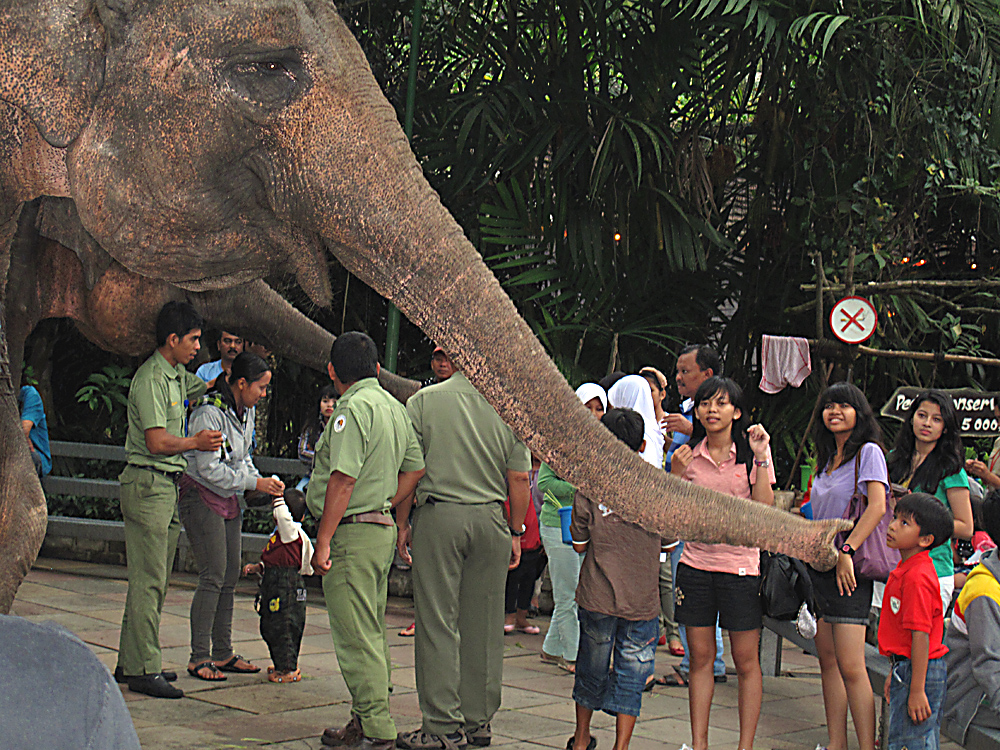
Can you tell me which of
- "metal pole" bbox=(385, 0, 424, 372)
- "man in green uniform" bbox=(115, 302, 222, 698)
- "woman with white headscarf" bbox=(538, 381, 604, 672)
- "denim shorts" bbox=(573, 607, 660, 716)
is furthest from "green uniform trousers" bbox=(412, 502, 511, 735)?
"metal pole" bbox=(385, 0, 424, 372)

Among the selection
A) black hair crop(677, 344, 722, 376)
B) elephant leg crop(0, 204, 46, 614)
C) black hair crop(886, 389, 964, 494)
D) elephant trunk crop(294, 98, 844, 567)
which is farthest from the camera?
black hair crop(677, 344, 722, 376)

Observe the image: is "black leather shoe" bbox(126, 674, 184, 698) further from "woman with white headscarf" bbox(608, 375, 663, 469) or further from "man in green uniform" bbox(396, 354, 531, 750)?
"woman with white headscarf" bbox(608, 375, 663, 469)

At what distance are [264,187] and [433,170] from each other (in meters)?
7.42

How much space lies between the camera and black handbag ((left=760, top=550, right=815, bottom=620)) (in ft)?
15.4

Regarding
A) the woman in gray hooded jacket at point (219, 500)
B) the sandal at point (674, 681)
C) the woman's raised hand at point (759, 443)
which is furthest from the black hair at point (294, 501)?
the woman's raised hand at point (759, 443)

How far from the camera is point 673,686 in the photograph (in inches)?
253

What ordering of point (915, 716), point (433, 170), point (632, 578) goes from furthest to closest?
1. point (433, 170)
2. point (632, 578)
3. point (915, 716)

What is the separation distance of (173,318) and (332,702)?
319cm

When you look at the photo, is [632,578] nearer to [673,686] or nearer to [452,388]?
[452,388]

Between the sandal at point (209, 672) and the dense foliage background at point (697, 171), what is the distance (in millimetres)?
3561

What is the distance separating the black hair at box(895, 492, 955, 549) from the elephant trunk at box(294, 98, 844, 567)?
7.70 ft

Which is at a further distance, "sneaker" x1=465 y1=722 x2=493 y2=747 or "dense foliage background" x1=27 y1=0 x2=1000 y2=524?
"dense foliage background" x1=27 y1=0 x2=1000 y2=524

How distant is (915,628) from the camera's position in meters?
4.25

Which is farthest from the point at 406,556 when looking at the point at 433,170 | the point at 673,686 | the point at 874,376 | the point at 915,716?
the point at 874,376
